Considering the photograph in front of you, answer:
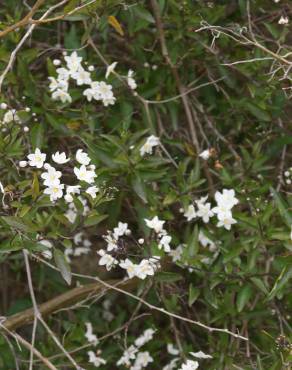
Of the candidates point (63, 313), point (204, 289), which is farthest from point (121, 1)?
point (63, 313)

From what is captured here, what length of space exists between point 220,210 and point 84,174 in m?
0.54

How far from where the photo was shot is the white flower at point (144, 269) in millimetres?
2258

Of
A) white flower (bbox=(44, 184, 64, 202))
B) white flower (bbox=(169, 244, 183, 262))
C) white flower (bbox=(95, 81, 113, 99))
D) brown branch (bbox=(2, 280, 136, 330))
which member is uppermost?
white flower (bbox=(44, 184, 64, 202))

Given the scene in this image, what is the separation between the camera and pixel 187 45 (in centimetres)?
270

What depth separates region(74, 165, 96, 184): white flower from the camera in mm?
2049

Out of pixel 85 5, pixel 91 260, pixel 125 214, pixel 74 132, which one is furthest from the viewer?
pixel 91 260

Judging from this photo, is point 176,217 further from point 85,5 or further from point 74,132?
point 85,5

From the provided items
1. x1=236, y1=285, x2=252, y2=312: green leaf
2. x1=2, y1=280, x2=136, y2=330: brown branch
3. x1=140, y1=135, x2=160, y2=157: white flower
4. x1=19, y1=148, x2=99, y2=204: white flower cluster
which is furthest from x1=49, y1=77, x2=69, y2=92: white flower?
x1=236, y1=285, x2=252, y2=312: green leaf

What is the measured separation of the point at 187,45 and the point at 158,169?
0.52 metres

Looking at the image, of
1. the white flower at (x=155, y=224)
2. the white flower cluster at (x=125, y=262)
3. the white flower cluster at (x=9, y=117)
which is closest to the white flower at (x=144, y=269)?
the white flower cluster at (x=125, y=262)

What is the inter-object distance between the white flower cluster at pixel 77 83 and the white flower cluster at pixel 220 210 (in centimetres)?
48

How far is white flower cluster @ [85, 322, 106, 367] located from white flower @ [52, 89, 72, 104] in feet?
2.62

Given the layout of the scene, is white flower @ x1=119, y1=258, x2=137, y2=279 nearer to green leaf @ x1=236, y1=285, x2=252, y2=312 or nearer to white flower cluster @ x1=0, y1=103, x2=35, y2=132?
green leaf @ x1=236, y1=285, x2=252, y2=312

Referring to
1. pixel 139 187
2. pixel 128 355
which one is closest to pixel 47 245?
pixel 139 187
